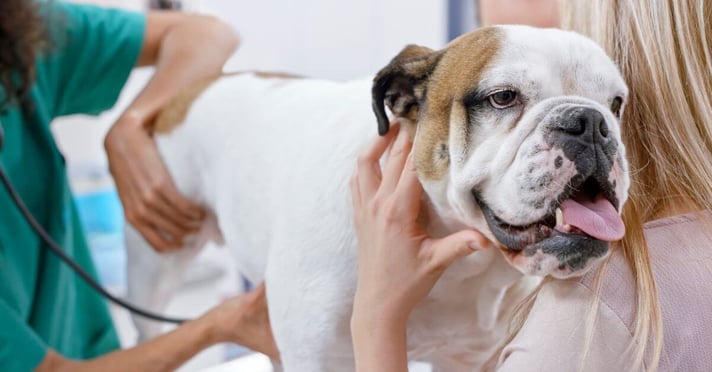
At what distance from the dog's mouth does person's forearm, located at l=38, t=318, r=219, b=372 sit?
0.57 metres

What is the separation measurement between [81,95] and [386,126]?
2.89ft

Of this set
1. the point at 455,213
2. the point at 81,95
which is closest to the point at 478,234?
the point at 455,213

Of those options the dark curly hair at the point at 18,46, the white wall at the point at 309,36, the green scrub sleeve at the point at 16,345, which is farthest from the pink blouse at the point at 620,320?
the white wall at the point at 309,36

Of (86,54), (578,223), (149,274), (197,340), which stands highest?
(578,223)

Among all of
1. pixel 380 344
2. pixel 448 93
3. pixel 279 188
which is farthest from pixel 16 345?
pixel 448 93

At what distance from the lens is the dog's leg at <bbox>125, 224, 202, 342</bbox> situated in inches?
58.2

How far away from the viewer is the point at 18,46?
1338mm

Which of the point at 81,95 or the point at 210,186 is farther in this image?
the point at 81,95

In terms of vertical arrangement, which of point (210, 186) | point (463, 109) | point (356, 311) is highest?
point (463, 109)

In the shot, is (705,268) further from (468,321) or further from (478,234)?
(468,321)

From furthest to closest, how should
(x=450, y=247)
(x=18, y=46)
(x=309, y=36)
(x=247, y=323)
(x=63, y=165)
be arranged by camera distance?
(x=309, y=36), (x=63, y=165), (x=18, y=46), (x=247, y=323), (x=450, y=247)

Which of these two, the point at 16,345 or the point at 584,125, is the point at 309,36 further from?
the point at 584,125

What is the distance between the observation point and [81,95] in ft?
5.04

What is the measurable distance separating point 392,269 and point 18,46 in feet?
2.81
